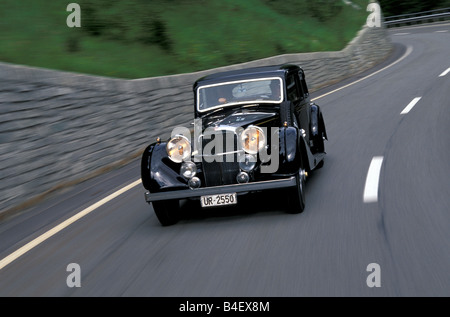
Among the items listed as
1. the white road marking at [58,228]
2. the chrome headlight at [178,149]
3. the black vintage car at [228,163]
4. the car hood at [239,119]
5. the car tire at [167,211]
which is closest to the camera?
the white road marking at [58,228]

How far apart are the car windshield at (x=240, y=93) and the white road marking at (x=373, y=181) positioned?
5.11 feet

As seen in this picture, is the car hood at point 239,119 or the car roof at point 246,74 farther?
the car roof at point 246,74

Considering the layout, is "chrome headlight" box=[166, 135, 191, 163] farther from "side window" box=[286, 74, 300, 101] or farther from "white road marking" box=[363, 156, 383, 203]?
"white road marking" box=[363, 156, 383, 203]

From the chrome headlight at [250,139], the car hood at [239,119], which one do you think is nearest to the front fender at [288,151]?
the chrome headlight at [250,139]

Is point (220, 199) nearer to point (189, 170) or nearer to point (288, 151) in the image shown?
point (189, 170)

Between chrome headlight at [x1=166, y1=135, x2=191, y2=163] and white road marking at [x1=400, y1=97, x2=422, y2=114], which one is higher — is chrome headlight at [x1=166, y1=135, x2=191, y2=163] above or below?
above

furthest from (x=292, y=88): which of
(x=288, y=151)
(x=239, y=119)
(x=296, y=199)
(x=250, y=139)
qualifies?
(x=296, y=199)

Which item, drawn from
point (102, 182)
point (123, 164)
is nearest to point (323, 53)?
point (123, 164)

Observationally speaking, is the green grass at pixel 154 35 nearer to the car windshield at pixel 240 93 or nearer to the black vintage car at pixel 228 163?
the car windshield at pixel 240 93

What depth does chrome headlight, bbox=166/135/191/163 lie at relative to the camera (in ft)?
21.0

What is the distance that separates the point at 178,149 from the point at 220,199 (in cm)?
80

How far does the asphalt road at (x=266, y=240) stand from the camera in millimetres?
4355

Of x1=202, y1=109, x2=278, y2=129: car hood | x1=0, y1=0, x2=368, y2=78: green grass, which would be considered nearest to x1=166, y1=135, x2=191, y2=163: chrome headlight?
x1=202, y1=109, x2=278, y2=129: car hood

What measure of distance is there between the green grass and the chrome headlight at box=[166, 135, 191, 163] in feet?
17.7
